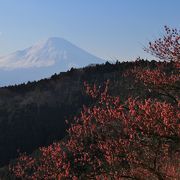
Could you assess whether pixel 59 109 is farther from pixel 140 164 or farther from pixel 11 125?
pixel 140 164

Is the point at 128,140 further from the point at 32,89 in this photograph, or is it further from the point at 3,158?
the point at 32,89

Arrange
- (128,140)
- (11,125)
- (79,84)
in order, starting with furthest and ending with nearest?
(79,84)
(11,125)
(128,140)

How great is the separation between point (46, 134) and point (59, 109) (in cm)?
604

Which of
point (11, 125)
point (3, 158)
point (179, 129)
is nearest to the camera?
point (179, 129)

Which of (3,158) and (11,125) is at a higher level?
(11,125)

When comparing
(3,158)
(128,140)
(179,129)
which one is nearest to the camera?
(179,129)

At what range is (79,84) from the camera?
72250 millimetres

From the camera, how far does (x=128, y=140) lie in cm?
1617

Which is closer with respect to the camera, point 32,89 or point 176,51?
point 176,51

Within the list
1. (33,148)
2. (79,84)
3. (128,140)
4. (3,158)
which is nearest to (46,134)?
(33,148)

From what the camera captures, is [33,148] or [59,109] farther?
[59,109]

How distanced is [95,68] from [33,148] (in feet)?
61.2

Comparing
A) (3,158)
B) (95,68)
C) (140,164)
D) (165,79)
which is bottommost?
(3,158)

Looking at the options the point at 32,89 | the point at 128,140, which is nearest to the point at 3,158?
the point at 32,89
